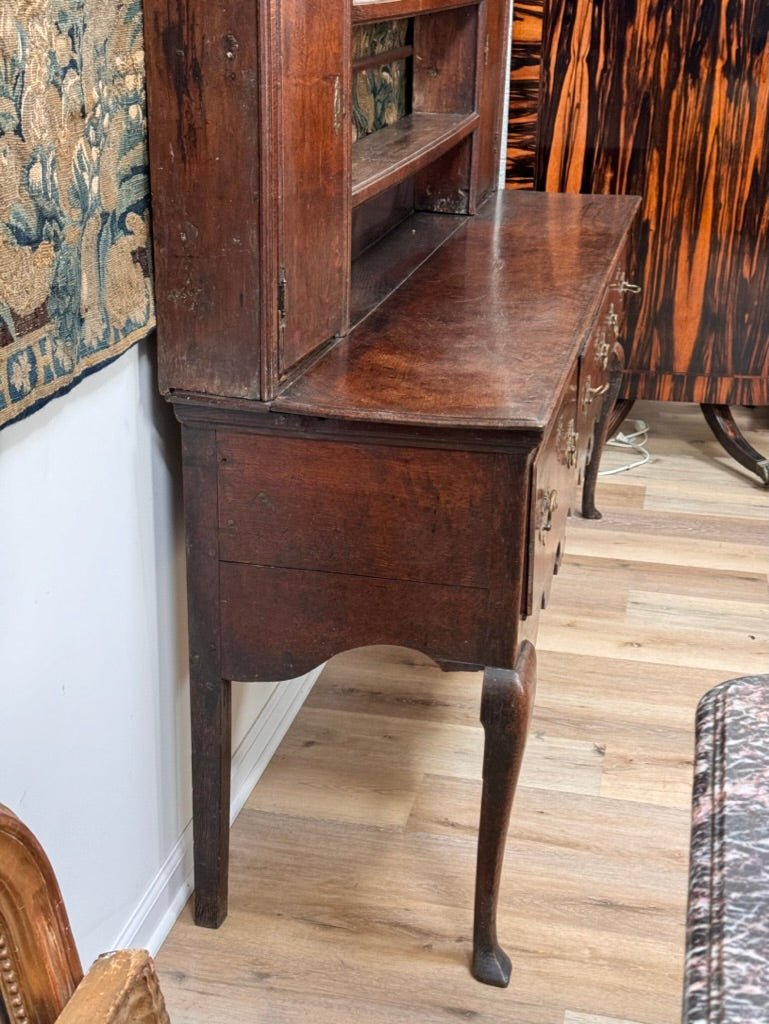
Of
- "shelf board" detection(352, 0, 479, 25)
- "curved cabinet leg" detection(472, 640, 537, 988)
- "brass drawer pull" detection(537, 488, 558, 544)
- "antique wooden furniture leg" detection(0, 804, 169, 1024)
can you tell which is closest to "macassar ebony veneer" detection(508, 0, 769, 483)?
"shelf board" detection(352, 0, 479, 25)

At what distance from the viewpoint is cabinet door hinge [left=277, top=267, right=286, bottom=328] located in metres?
1.45

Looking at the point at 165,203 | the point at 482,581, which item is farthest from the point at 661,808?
the point at 165,203

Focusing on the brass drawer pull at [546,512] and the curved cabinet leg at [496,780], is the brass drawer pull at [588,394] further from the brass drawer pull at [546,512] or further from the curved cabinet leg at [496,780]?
the curved cabinet leg at [496,780]

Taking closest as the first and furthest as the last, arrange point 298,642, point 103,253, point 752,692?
point 752,692
point 103,253
point 298,642

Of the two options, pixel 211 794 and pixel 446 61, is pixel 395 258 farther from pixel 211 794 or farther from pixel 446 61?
pixel 211 794

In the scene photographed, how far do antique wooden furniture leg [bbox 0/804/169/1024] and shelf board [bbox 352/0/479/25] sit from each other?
1.19m

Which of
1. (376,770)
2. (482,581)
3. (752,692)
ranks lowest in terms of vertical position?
(376,770)

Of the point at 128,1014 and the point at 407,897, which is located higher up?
the point at 128,1014

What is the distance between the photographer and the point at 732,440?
3404mm

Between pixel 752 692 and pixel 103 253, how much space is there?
85 centimetres

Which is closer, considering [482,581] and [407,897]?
[482,581]

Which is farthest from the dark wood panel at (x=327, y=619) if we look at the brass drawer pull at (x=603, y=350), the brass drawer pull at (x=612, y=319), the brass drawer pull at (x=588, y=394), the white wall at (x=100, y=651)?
the brass drawer pull at (x=612, y=319)

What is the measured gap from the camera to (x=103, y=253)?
4.38 feet

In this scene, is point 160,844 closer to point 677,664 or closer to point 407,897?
point 407,897
